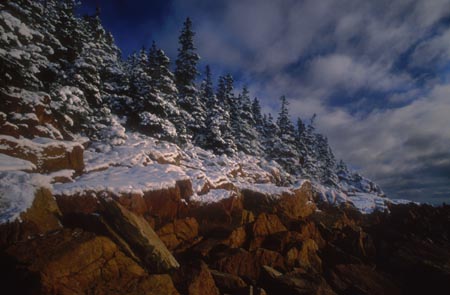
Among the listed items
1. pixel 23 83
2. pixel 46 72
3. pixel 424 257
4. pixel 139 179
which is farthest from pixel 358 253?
pixel 46 72

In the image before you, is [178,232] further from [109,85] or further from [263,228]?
[109,85]

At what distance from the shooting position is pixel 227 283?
30.3 feet

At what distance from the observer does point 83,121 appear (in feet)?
51.7

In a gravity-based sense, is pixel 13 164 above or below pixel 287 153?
below

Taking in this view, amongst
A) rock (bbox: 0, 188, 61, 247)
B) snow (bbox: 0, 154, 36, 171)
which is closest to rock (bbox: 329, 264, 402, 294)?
rock (bbox: 0, 188, 61, 247)

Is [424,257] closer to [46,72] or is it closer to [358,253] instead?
[358,253]

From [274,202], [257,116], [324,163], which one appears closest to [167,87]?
[274,202]

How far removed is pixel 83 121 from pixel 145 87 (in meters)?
6.78

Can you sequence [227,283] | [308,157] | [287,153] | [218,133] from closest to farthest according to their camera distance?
1. [227,283]
2. [218,133]
3. [287,153]
4. [308,157]

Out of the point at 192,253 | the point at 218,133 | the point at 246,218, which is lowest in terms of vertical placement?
the point at 192,253

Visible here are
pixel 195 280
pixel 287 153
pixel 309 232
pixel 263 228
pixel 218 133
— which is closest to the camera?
pixel 195 280

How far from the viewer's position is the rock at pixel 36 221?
670 cm

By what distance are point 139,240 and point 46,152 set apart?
6.17 metres

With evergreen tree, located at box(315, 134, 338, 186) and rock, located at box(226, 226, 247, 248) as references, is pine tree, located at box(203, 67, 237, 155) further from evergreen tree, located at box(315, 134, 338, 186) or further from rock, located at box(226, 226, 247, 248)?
evergreen tree, located at box(315, 134, 338, 186)
